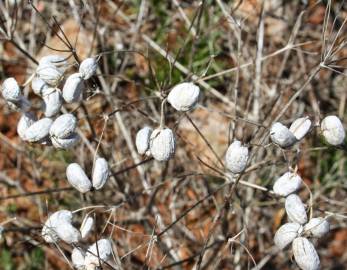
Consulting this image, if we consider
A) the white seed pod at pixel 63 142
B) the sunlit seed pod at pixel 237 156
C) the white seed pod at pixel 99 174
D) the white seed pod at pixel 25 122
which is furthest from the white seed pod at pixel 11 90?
the sunlit seed pod at pixel 237 156

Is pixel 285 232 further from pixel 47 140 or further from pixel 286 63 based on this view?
pixel 286 63

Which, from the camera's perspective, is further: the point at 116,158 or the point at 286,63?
the point at 286,63

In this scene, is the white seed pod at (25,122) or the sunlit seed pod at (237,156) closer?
the sunlit seed pod at (237,156)

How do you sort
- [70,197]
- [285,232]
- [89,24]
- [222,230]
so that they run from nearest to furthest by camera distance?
[285,232], [222,230], [70,197], [89,24]

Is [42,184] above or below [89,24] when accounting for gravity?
below

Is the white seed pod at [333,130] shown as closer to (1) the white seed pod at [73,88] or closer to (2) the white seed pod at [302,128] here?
(2) the white seed pod at [302,128]

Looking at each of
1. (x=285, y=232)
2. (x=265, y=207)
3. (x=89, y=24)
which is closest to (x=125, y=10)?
(x=89, y=24)

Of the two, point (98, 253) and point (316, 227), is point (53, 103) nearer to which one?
point (98, 253)
